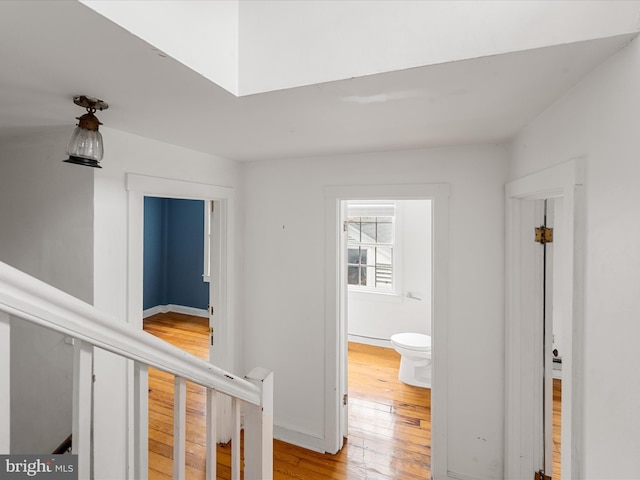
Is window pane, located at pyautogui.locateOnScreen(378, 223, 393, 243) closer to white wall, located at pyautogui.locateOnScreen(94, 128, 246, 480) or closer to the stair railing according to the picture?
white wall, located at pyautogui.locateOnScreen(94, 128, 246, 480)

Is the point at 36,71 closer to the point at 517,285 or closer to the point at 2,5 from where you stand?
the point at 2,5

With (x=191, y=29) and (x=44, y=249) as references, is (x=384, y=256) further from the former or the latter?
(x=191, y=29)

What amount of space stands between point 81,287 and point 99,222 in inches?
13.7


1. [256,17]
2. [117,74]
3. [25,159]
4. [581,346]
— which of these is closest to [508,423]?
[581,346]

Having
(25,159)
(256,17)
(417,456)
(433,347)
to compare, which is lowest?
(417,456)

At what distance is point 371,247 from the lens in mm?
4480

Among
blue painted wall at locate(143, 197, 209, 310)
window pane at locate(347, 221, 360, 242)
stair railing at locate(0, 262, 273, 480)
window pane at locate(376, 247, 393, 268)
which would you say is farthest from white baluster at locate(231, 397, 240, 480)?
blue painted wall at locate(143, 197, 209, 310)

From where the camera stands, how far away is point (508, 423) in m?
1.94

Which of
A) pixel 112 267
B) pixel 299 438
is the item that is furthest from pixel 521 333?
pixel 112 267

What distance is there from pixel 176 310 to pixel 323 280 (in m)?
4.23

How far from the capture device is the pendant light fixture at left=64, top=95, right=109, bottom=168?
4.03ft

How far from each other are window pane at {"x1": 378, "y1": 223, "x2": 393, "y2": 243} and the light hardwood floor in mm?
1603

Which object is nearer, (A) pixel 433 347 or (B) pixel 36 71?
(B) pixel 36 71

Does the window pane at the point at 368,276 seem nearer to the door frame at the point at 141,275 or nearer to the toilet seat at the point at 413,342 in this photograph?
the toilet seat at the point at 413,342
